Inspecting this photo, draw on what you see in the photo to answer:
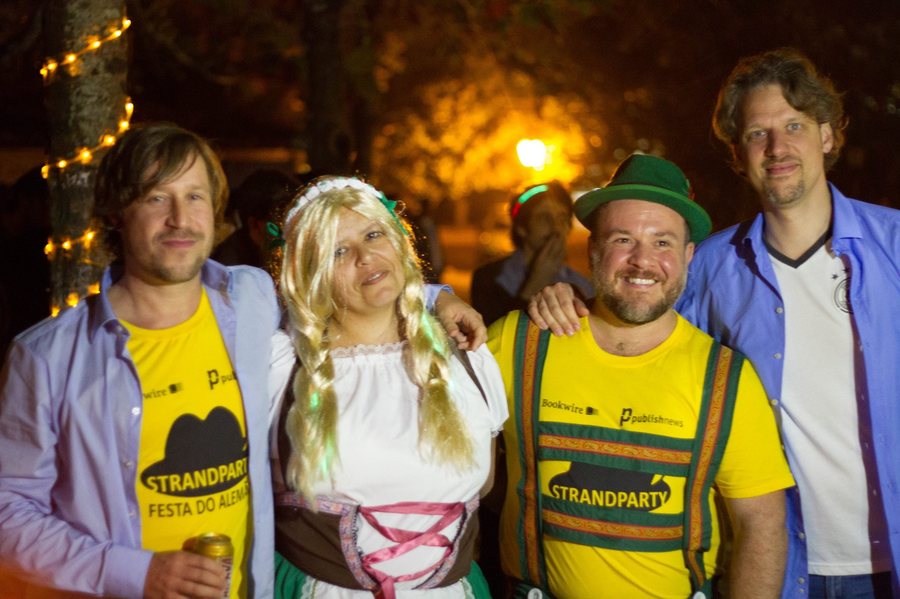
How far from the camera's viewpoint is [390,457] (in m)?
2.98

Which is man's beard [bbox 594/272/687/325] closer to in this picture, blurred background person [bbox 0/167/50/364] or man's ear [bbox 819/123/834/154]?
man's ear [bbox 819/123/834/154]

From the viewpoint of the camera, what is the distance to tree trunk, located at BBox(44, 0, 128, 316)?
389 centimetres

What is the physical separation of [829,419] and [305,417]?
1774 mm

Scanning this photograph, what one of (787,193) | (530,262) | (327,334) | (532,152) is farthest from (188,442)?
(532,152)

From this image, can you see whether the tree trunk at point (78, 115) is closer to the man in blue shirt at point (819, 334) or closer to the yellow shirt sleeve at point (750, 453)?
the man in blue shirt at point (819, 334)

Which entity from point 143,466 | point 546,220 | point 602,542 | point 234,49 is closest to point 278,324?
point 143,466

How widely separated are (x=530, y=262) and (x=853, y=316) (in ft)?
7.92

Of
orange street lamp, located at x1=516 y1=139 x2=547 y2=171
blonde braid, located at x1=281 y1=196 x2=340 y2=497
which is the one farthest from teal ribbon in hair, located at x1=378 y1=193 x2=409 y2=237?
orange street lamp, located at x1=516 y1=139 x2=547 y2=171

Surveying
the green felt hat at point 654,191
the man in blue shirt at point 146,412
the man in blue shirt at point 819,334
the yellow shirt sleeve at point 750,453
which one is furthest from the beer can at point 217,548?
the green felt hat at point 654,191

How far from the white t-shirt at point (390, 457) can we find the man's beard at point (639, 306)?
0.55m

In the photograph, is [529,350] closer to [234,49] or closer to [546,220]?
[546,220]

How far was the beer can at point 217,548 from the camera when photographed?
263 cm

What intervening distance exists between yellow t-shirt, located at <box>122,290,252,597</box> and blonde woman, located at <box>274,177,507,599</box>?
18cm

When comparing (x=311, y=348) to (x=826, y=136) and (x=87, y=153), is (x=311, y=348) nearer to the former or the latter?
(x=87, y=153)
